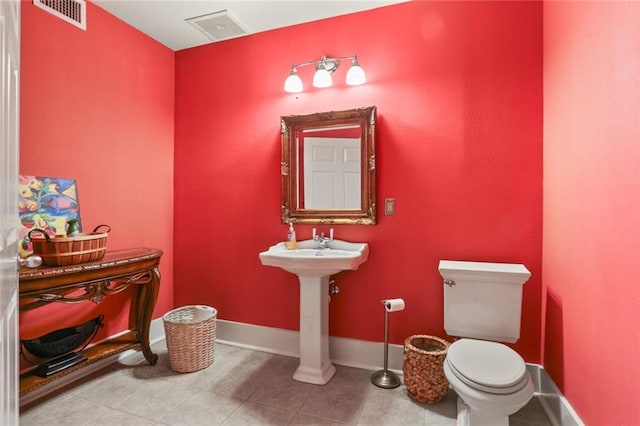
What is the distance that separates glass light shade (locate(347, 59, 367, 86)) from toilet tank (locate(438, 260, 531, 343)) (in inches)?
52.9

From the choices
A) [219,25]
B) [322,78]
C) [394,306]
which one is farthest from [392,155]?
[219,25]

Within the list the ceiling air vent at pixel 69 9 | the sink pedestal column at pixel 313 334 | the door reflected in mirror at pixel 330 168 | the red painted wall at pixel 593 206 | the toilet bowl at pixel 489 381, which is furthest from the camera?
the door reflected in mirror at pixel 330 168

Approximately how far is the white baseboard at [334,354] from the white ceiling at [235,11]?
2.35 meters

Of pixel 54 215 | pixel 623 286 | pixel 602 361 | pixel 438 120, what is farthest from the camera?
pixel 438 120

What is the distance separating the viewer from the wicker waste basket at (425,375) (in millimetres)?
1869

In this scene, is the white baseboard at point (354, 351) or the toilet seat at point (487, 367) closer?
the toilet seat at point (487, 367)

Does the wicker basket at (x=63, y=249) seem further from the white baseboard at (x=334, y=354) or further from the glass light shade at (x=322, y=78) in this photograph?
the glass light shade at (x=322, y=78)

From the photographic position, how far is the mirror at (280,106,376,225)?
231cm

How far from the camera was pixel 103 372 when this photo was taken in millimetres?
2234

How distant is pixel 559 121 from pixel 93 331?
3.03 m

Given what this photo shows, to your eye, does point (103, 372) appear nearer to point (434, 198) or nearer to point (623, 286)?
point (434, 198)

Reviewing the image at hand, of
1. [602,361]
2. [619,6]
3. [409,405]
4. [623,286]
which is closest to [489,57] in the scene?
[619,6]

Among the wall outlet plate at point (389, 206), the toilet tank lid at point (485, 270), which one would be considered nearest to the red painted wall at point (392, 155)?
the wall outlet plate at point (389, 206)

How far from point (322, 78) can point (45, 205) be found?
6.30 ft
